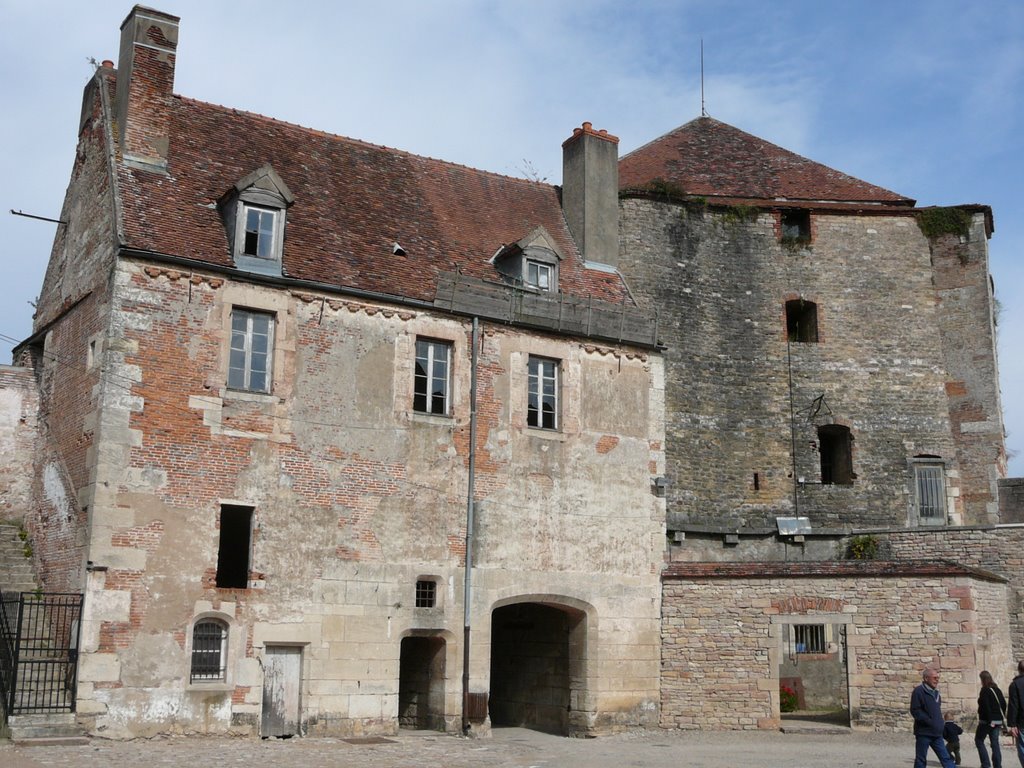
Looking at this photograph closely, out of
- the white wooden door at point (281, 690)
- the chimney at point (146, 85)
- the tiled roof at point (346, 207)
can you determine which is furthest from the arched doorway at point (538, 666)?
the chimney at point (146, 85)

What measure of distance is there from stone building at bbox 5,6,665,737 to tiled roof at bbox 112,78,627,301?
61mm

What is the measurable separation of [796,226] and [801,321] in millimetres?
2208

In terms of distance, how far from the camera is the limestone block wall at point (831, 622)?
1825cm

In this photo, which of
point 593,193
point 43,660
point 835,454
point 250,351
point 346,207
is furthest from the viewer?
point 835,454

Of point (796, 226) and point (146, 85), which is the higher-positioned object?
point (796, 226)

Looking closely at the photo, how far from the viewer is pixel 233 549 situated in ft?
57.3

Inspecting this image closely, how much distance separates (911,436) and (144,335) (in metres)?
16.6

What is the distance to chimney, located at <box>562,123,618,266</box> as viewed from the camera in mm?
22422

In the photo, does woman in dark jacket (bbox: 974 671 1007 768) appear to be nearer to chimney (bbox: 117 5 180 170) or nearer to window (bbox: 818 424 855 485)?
window (bbox: 818 424 855 485)

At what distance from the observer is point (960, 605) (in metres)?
18.2

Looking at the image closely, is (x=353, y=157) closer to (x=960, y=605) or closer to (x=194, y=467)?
(x=194, y=467)

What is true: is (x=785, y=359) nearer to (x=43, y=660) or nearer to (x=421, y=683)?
(x=421, y=683)

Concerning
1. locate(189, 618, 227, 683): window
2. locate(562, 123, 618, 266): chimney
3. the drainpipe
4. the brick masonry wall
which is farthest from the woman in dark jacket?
locate(562, 123, 618, 266): chimney

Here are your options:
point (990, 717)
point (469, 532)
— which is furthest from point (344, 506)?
point (990, 717)
